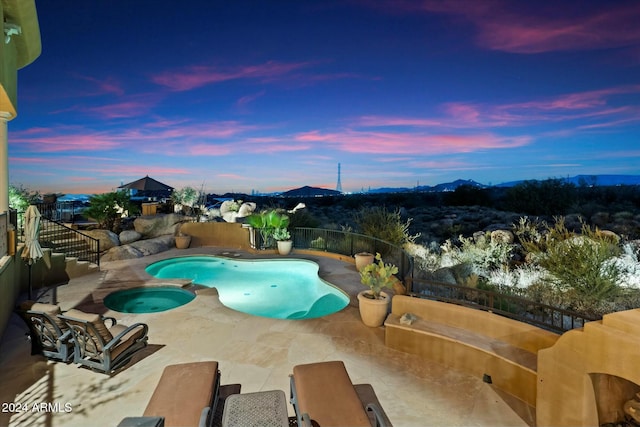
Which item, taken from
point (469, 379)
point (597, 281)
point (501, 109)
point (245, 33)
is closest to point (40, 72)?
point (245, 33)

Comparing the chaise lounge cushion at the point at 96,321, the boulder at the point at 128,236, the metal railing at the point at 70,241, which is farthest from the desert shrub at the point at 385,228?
the metal railing at the point at 70,241

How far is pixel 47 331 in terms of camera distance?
4.71m

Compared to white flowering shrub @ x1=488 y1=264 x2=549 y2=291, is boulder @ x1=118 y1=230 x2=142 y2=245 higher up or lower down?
higher up

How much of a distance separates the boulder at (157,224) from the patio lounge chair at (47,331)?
10284mm

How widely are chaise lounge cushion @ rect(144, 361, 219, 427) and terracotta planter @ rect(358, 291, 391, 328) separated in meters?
3.10

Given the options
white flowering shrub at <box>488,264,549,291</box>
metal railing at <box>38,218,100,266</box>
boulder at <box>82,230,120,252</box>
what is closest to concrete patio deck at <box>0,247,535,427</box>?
white flowering shrub at <box>488,264,549,291</box>

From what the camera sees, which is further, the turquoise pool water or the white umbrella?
the turquoise pool water

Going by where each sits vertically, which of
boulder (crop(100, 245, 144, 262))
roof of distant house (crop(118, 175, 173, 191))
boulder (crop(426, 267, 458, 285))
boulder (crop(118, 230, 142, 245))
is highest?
roof of distant house (crop(118, 175, 173, 191))

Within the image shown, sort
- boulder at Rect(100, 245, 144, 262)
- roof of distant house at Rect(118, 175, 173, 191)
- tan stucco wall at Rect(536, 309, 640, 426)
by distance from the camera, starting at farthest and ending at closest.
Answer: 1. roof of distant house at Rect(118, 175, 173, 191)
2. boulder at Rect(100, 245, 144, 262)
3. tan stucco wall at Rect(536, 309, 640, 426)

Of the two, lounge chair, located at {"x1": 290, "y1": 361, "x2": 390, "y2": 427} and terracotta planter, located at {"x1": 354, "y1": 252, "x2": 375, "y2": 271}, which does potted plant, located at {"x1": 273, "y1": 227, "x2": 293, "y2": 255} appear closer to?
terracotta planter, located at {"x1": 354, "y1": 252, "x2": 375, "y2": 271}

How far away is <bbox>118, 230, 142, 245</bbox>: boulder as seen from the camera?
13.4 meters

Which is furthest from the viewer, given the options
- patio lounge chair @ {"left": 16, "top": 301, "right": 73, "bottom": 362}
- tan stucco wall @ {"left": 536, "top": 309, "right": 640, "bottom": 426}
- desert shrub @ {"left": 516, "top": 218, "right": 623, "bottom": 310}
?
desert shrub @ {"left": 516, "top": 218, "right": 623, "bottom": 310}

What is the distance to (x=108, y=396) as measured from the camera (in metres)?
3.92

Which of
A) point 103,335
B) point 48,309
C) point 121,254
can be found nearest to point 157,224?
point 121,254
